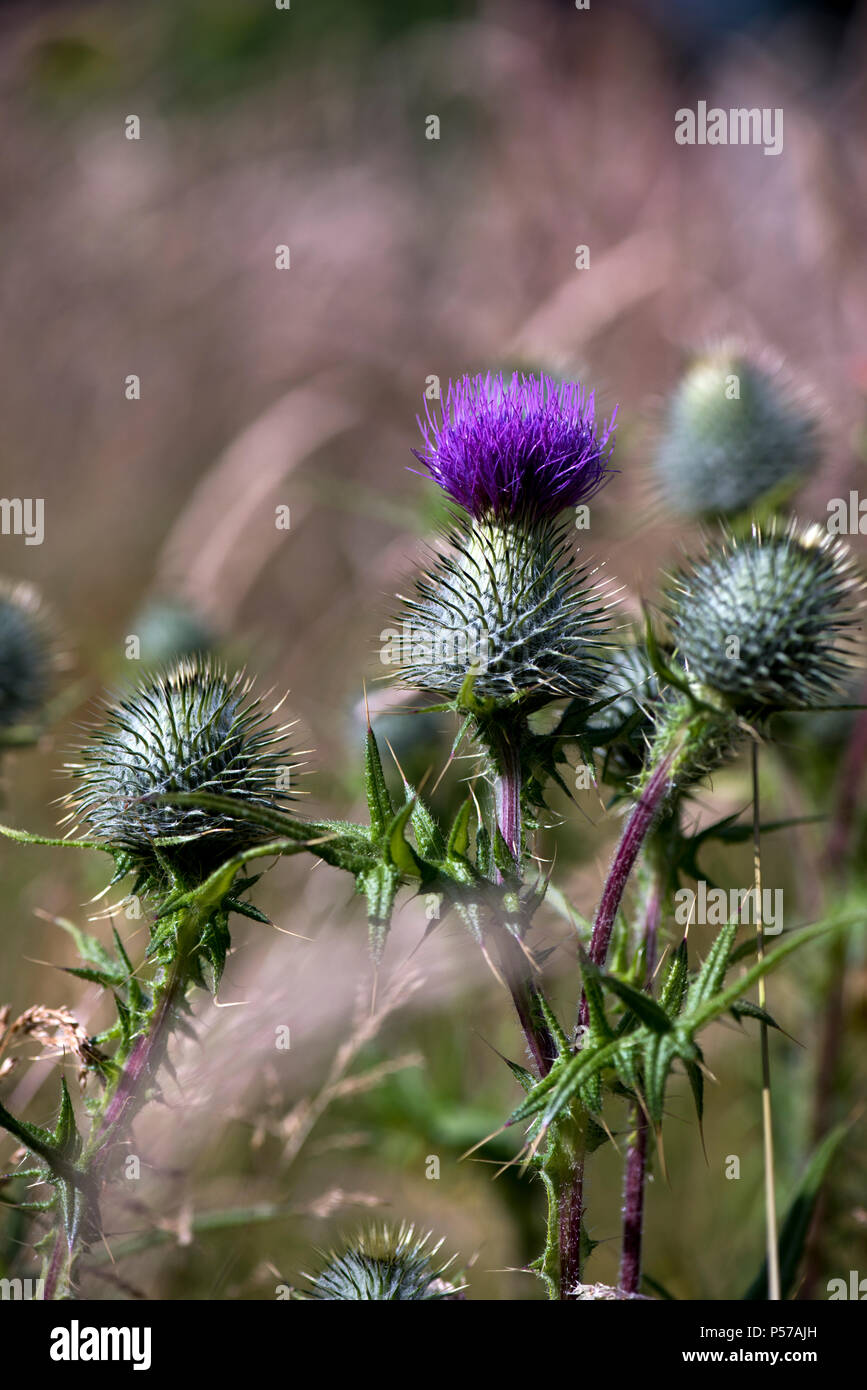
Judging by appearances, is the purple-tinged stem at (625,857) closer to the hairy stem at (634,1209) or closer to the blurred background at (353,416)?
the blurred background at (353,416)

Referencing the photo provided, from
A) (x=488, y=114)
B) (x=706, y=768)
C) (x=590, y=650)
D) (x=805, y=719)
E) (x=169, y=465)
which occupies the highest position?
(x=488, y=114)

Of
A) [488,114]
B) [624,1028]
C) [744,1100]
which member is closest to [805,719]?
[744,1100]

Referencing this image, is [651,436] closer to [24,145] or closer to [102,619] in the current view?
[102,619]

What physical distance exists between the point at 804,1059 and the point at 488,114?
12.1 metres

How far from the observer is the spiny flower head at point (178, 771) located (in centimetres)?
273

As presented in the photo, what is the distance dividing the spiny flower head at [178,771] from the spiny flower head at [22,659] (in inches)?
80.9

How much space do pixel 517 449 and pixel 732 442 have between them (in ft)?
9.39

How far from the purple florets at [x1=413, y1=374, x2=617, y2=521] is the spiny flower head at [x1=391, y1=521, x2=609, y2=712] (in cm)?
11

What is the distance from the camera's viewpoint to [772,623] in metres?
2.73

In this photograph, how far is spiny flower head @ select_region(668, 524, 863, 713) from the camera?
2.72 m

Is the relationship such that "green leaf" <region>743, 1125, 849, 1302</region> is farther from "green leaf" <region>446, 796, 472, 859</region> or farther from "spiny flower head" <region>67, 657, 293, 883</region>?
"spiny flower head" <region>67, 657, 293, 883</region>

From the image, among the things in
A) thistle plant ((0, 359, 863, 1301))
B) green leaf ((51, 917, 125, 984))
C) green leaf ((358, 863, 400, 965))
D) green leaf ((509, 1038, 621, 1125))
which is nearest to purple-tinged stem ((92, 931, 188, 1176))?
thistle plant ((0, 359, 863, 1301))

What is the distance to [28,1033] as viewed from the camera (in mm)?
2607

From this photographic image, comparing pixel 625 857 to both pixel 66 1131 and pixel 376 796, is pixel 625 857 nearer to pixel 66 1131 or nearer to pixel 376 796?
pixel 376 796
